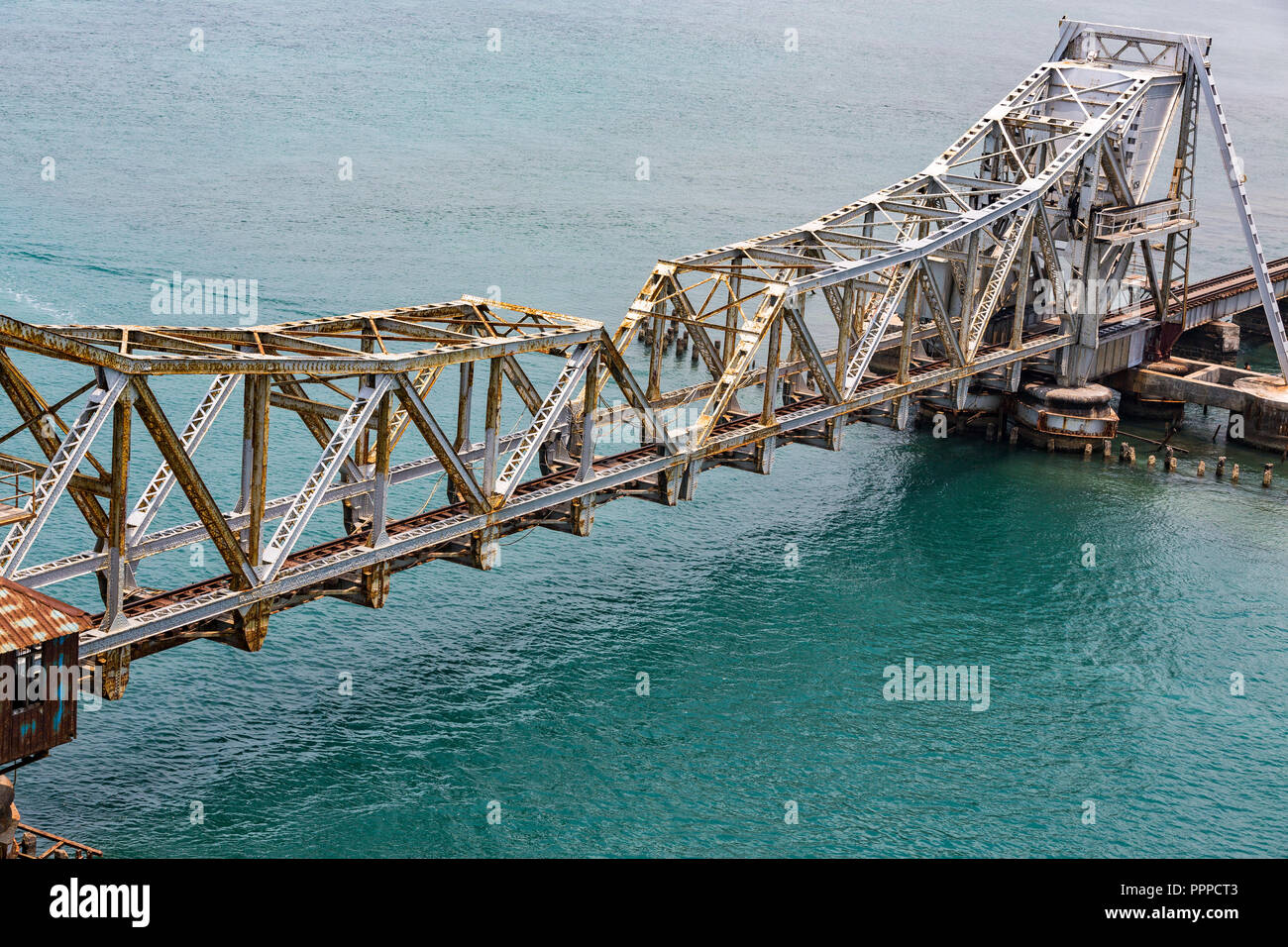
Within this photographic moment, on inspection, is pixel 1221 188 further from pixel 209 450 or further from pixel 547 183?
pixel 209 450

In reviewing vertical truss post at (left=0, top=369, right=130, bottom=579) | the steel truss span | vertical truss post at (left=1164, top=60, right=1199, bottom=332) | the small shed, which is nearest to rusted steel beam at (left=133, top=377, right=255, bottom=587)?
the steel truss span

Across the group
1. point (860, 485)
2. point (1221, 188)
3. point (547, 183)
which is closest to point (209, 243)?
point (547, 183)

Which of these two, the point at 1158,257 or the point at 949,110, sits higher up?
the point at 949,110

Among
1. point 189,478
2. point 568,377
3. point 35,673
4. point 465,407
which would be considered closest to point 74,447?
point 189,478

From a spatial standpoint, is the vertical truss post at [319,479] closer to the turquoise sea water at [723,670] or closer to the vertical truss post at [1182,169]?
the turquoise sea water at [723,670]

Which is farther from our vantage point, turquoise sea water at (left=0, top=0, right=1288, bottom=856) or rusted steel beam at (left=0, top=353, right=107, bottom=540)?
turquoise sea water at (left=0, top=0, right=1288, bottom=856)

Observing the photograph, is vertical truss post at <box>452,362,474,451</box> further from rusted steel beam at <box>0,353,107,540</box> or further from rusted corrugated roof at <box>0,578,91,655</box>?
rusted corrugated roof at <box>0,578,91,655</box>
